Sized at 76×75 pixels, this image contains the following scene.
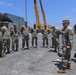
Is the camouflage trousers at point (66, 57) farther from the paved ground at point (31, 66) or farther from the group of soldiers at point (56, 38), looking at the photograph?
the paved ground at point (31, 66)

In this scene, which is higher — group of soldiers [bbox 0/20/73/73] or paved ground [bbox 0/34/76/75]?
group of soldiers [bbox 0/20/73/73]

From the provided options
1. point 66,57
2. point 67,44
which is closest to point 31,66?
point 66,57

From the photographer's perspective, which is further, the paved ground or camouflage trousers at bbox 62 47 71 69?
camouflage trousers at bbox 62 47 71 69

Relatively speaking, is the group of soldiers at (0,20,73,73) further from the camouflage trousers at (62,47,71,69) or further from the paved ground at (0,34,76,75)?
the paved ground at (0,34,76,75)

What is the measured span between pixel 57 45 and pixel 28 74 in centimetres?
668

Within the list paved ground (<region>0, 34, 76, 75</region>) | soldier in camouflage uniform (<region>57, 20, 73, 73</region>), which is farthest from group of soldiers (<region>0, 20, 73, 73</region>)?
paved ground (<region>0, 34, 76, 75</region>)

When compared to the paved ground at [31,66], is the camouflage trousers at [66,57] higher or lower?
higher

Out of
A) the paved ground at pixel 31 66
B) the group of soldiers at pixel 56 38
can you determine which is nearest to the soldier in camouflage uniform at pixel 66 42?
the group of soldiers at pixel 56 38

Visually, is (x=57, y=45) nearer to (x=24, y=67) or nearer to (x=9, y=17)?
(x=24, y=67)

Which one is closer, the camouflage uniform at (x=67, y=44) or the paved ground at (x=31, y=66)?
the paved ground at (x=31, y=66)

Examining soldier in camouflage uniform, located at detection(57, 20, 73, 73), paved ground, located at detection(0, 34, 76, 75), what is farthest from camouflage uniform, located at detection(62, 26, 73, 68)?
paved ground, located at detection(0, 34, 76, 75)

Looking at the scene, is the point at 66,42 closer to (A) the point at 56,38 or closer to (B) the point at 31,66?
(B) the point at 31,66

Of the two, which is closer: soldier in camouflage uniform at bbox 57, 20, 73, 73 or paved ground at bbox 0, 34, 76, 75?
paved ground at bbox 0, 34, 76, 75

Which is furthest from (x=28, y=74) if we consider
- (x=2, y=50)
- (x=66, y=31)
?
(x=2, y=50)
